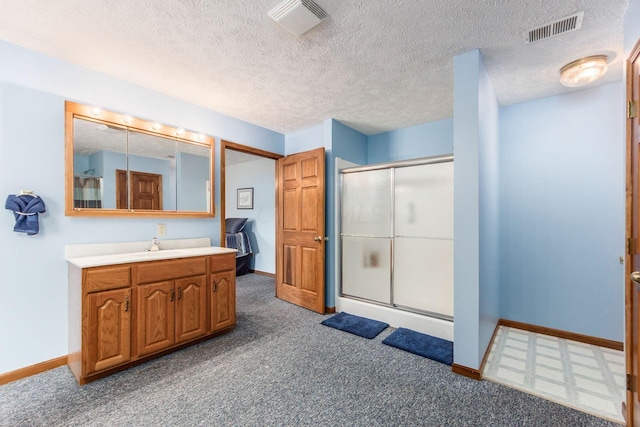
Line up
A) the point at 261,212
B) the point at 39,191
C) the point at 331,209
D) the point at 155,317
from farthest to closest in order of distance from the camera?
1. the point at 261,212
2. the point at 331,209
3. the point at 155,317
4. the point at 39,191

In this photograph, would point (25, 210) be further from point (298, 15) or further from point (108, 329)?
point (298, 15)

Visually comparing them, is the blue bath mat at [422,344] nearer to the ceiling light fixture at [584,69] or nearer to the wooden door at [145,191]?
the ceiling light fixture at [584,69]

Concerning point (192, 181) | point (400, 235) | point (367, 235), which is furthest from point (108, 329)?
point (400, 235)

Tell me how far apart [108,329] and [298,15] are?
2563mm

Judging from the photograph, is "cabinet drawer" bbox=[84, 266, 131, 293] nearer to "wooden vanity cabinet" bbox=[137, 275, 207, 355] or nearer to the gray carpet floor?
"wooden vanity cabinet" bbox=[137, 275, 207, 355]

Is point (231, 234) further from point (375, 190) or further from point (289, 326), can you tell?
point (375, 190)

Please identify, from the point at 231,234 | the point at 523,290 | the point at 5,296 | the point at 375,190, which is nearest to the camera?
the point at 5,296

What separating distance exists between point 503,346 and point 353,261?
172 centimetres

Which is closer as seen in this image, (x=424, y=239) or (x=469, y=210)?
(x=469, y=210)

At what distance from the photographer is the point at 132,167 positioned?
8.35 feet

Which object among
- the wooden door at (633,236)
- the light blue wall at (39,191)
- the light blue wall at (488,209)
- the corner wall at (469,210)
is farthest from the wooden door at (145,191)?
the wooden door at (633,236)

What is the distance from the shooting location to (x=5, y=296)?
1.91 meters

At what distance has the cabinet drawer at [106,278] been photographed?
1.88 meters

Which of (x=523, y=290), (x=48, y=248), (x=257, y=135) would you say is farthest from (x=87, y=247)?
(x=523, y=290)
